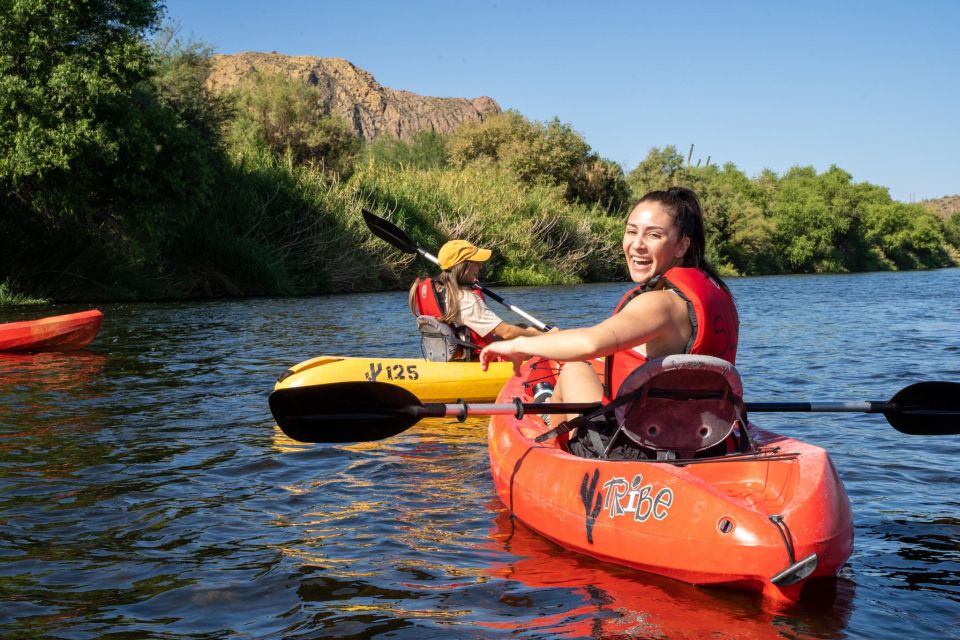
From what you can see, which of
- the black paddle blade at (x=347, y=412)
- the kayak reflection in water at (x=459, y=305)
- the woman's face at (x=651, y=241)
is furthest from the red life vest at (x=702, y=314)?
the kayak reflection in water at (x=459, y=305)

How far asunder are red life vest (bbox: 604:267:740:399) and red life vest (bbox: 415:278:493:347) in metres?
3.86

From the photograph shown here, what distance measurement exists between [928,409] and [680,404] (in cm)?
154

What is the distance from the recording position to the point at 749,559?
3143 millimetres

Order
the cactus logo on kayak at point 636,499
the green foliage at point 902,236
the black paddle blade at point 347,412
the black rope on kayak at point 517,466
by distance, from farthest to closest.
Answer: the green foliage at point 902,236, the black rope on kayak at point 517,466, the black paddle blade at point 347,412, the cactus logo on kayak at point 636,499

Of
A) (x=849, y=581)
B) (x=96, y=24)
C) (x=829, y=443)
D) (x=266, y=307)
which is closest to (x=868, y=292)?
(x=266, y=307)

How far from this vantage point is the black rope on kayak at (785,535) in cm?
308

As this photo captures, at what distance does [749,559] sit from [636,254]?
3.91 ft

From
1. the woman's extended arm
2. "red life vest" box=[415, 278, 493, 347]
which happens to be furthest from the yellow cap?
the woman's extended arm

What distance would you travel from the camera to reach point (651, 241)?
3611mm

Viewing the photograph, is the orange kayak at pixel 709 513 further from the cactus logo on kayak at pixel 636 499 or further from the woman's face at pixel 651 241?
the woman's face at pixel 651 241

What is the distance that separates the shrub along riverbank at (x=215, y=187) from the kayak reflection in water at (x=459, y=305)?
39.0ft

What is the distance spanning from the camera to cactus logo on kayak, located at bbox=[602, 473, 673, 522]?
3424 millimetres

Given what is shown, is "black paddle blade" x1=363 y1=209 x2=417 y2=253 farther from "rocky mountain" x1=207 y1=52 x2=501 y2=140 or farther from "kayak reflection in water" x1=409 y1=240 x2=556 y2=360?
"rocky mountain" x1=207 y1=52 x2=501 y2=140

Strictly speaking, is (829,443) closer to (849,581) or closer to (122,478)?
(849,581)
